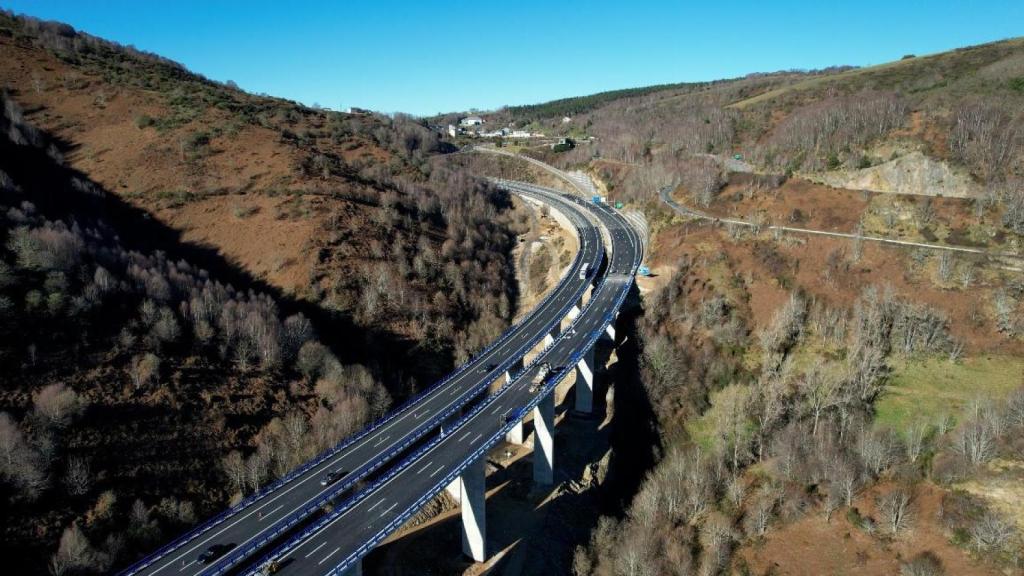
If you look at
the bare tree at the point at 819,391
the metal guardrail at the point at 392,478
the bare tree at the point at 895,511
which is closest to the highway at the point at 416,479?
the metal guardrail at the point at 392,478

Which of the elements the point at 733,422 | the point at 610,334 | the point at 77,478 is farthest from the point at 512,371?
the point at 77,478

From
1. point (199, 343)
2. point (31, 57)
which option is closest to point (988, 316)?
point (199, 343)

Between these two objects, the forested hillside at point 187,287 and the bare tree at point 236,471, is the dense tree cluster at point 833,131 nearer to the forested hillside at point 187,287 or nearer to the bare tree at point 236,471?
the forested hillside at point 187,287

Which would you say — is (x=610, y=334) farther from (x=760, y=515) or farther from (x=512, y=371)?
(x=760, y=515)

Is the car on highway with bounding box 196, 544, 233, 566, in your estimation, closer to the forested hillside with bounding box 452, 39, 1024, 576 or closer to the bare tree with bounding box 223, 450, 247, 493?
the bare tree with bounding box 223, 450, 247, 493

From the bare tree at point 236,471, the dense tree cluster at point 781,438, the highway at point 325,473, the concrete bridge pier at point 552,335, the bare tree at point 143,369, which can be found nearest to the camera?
the highway at point 325,473

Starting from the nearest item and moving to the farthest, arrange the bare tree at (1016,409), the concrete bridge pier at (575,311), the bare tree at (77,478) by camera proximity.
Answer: the bare tree at (77,478) < the bare tree at (1016,409) < the concrete bridge pier at (575,311)

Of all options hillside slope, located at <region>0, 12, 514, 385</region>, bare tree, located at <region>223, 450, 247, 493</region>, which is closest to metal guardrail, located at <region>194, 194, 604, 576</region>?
bare tree, located at <region>223, 450, 247, 493</region>
